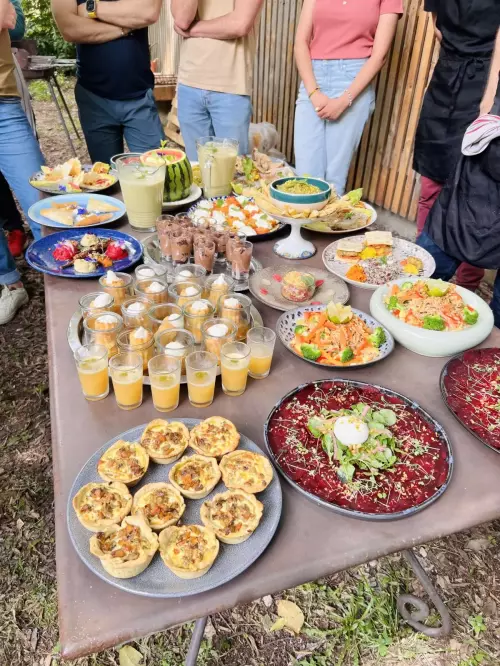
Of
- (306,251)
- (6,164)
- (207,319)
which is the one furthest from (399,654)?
(6,164)

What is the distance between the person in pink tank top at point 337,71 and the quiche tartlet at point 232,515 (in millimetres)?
2639

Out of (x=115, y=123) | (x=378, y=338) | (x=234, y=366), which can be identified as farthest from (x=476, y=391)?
(x=115, y=123)

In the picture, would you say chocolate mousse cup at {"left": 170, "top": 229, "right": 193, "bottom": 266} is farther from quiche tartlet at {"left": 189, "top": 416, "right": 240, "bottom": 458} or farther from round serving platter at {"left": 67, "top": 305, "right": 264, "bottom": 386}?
quiche tartlet at {"left": 189, "top": 416, "right": 240, "bottom": 458}

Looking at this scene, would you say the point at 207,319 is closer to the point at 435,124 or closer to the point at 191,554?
the point at 191,554

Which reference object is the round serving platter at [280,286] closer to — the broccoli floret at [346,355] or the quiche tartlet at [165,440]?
the broccoli floret at [346,355]

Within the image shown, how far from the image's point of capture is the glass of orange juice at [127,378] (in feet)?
4.52

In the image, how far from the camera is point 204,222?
7.70ft

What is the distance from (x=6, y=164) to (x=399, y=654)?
3.38 m

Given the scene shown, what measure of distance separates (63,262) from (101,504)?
4.32ft

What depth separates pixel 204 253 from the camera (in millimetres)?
1996

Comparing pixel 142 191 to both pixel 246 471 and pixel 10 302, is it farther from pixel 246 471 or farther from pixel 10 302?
pixel 10 302

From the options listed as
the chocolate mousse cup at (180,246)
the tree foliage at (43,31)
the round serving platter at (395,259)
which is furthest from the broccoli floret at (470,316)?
the tree foliage at (43,31)

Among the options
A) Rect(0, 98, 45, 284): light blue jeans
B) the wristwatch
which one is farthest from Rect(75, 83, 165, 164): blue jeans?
Rect(0, 98, 45, 284): light blue jeans

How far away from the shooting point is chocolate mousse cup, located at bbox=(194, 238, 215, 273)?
78.6 inches
